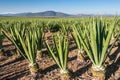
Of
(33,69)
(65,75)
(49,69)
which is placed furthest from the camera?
(49,69)

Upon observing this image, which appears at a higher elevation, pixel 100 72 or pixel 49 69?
pixel 100 72

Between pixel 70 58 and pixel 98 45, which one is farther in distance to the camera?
pixel 70 58

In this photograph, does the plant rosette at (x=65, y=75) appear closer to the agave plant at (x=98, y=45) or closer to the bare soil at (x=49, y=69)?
the bare soil at (x=49, y=69)

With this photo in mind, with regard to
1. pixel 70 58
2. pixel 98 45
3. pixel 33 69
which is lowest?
pixel 70 58

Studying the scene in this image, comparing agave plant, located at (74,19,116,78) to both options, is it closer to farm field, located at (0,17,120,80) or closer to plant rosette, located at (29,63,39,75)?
farm field, located at (0,17,120,80)

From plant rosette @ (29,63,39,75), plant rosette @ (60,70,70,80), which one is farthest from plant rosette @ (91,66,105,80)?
plant rosette @ (29,63,39,75)

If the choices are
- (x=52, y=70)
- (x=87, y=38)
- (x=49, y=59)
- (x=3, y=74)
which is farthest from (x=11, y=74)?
(x=87, y=38)

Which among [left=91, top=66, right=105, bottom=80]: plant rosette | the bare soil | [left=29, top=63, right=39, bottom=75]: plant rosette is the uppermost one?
[left=91, top=66, right=105, bottom=80]: plant rosette


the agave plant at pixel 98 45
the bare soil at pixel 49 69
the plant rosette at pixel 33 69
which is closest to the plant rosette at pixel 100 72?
the agave plant at pixel 98 45

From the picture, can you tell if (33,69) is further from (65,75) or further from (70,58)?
(70,58)

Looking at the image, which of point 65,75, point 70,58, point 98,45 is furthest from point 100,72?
point 70,58

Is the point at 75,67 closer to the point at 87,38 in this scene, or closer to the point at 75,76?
the point at 75,76

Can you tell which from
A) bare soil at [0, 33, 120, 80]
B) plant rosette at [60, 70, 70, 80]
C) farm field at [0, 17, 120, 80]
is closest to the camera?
farm field at [0, 17, 120, 80]

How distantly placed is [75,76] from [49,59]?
1452 millimetres
